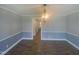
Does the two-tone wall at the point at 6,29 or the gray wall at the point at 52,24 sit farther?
the gray wall at the point at 52,24

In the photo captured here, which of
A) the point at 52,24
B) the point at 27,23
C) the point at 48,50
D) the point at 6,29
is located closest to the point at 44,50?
the point at 48,50

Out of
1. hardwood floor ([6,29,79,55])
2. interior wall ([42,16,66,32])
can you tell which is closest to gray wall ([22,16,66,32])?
interior wall ([42,16,66,32])

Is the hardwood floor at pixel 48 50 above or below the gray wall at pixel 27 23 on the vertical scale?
below

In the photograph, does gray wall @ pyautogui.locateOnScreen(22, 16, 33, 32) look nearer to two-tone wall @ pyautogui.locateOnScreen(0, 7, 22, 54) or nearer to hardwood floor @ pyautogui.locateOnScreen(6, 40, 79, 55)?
hardwood floor @ pyautogui.locateOnScreen(6, 40, 79, 55)

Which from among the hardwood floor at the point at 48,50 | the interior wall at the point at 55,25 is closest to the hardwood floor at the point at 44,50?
the hardwood floor at the point at 48,50

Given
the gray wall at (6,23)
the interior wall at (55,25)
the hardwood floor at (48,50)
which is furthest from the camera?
the interior wall at (55,25)

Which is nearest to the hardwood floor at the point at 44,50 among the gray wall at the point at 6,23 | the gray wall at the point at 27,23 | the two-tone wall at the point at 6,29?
the two-tone wall at the point at 6,29

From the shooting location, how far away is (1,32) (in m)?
3.31

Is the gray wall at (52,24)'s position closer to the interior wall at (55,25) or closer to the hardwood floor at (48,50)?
the interior wall at (55,25)

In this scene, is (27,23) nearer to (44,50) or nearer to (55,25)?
(55,25)

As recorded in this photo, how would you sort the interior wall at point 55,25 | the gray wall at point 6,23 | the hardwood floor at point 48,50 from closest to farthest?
1. the gray wall at point 6,23
2. the hardwood floor at point 48,50
3. the interior wall at point 55,25

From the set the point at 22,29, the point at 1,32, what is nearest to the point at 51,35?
the point at 22,29

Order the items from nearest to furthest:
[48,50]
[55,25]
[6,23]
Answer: [6,23], [48,50], [55,25]
